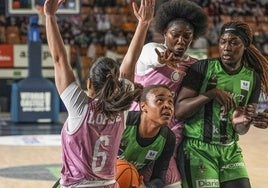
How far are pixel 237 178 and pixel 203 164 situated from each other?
22 cm

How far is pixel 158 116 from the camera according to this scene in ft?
12.8

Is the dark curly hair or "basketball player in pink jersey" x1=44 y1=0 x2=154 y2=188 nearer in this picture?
"basketball player in pink jersey" x1=44 y1=0 x2=154 y2=188

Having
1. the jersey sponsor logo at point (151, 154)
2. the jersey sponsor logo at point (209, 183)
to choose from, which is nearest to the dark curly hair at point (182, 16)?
the jersey sponsor logo at point (151, 154)

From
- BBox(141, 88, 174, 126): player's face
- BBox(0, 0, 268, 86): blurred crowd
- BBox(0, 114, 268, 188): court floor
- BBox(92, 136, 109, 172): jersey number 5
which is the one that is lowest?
BBox(0, 114, 268, 188): court floor

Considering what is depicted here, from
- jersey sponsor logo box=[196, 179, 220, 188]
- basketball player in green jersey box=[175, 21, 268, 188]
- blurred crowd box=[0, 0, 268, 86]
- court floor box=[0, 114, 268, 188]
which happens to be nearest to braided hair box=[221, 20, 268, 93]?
basketball player in green jersey box=[175, 21, 268, 188]

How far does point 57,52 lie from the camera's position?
3404mm

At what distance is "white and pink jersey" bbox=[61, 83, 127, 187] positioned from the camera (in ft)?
11.1

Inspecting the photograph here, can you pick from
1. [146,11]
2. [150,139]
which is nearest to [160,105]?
[150,139]

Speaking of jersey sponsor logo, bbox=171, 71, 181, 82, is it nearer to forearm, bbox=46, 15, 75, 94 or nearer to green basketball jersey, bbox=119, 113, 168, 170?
green basketball jersey, bbox=119, 113, 168, 170

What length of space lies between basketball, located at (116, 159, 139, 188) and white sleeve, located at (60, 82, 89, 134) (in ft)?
1.83

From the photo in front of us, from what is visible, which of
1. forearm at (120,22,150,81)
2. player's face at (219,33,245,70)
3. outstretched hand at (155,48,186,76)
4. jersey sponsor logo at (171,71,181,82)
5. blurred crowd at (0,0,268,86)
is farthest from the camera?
blurred crowd at (0,0,268,86)

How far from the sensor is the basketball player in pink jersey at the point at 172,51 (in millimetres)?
4164

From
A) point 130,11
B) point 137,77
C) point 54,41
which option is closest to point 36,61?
point 130,11

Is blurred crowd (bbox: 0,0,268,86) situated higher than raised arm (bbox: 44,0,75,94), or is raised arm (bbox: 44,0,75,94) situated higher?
raised arm (bbox: 44,0,75,94)
